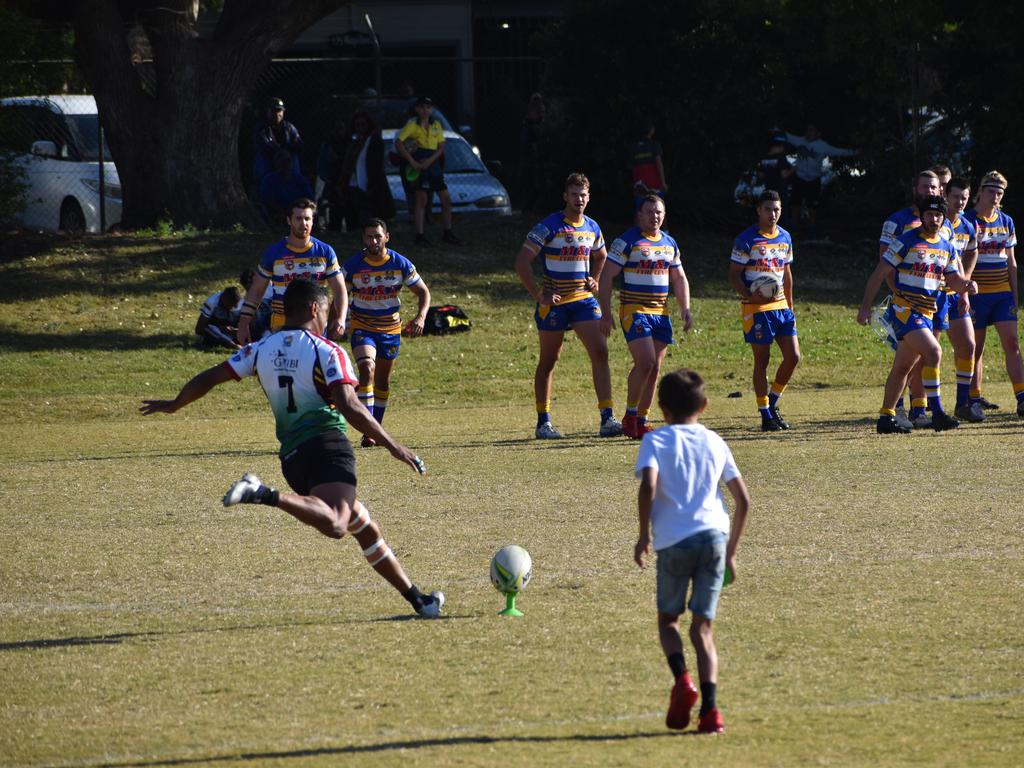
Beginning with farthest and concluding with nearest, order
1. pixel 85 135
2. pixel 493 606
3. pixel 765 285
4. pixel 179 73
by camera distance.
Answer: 1. pixel 85 135
2. pixel 179 73
3. pixel 765 285
4. pixel 493 606

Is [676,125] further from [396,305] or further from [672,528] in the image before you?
[672,528]

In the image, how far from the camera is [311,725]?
622cm

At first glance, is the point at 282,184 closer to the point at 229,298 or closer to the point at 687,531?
the point at 229,298

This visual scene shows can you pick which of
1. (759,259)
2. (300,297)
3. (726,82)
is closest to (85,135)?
(726,82)

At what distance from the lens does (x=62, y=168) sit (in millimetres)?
25031

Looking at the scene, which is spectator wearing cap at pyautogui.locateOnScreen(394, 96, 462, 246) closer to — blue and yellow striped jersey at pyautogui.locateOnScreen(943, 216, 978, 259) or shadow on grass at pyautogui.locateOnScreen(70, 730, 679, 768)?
blue and yellow striped jersey at pyautogui.locateOnScreen(943, 216, 978, 259)

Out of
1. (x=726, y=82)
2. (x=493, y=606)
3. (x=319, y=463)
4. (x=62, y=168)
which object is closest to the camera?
(x=319, y=463)

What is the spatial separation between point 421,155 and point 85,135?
6611mm

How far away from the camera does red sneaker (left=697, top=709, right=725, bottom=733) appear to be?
19.5 feet

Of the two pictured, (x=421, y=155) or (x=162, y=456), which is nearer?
(x=162, y=456)

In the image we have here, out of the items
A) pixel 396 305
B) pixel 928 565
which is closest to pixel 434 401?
pixel 396 305

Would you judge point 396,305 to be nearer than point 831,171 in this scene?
Yes

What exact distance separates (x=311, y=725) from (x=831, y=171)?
24058 mm

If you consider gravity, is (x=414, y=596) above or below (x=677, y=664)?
below
